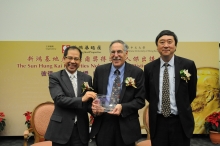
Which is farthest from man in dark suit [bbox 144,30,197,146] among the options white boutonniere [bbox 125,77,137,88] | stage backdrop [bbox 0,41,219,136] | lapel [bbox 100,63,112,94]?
stage backdrop [bbox 0,41,219,136]

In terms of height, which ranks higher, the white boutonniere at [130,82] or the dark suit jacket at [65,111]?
the white boutonniere at [130,82]

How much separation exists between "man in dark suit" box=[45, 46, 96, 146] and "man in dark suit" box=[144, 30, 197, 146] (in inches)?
26.0

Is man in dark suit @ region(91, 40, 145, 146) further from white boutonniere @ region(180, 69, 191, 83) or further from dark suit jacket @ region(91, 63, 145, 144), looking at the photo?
white boutonniere @ region(180, 69, 191, 83)

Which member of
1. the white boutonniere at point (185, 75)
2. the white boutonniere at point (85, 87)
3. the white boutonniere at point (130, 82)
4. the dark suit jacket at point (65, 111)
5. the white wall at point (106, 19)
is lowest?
the dark suit jacket at point (65, 111)

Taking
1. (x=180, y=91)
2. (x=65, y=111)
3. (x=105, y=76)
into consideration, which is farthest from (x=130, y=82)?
(x=65, y=111)

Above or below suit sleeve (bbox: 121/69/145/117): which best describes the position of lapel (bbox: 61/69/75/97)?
above

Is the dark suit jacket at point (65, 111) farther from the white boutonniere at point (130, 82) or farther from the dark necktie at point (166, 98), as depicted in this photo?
the dark necktie at point (166, 98)

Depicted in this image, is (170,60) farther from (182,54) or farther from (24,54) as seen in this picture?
(24,54)

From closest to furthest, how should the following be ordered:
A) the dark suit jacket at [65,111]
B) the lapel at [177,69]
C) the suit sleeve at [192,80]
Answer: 1. the dark suit jacket at [65,111]
2. the lapel at [177,69]
3. the suit sleeve at [192,80]

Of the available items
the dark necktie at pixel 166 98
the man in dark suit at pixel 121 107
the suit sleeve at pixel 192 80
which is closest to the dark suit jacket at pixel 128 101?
the man in dark suit at pixel 121 107

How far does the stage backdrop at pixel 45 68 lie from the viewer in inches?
177

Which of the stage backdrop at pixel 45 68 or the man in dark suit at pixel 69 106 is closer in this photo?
the man in dark suit at pixel 69 106

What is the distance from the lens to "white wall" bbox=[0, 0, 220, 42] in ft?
15.1

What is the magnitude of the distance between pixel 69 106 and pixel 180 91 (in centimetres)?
105
